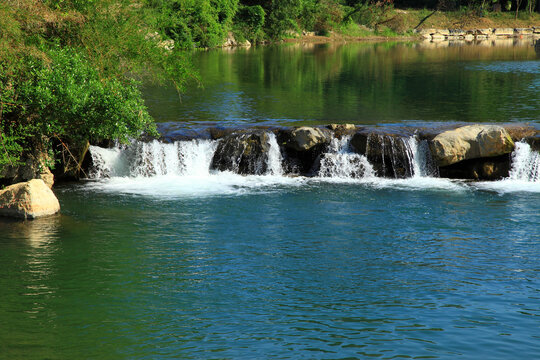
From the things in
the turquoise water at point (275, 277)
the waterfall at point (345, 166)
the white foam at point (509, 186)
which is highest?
the waterfall at point (345, 166)

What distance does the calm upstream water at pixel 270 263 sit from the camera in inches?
424

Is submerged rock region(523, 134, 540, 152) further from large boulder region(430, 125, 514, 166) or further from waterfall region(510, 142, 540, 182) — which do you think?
large boulder region(430, 125, 514, 166)

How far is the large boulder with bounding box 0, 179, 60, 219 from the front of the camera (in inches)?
707

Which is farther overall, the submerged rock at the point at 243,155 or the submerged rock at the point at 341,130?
the submerged rock at the point at 341,130

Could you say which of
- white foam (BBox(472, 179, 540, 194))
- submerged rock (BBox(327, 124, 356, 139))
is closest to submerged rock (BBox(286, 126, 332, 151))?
submerged rock (BBox(327, 124, 356, 139))

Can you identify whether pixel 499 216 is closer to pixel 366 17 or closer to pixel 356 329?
pixel 356 329

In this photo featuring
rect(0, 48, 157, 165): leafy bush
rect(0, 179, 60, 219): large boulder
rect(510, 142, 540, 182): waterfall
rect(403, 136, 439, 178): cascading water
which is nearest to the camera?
rect(0, 179, 60, 219): large boulder

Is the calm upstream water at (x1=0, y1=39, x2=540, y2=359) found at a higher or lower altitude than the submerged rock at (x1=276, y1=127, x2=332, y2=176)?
lower

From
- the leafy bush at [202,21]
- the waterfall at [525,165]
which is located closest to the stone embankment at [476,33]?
the leafy bush at [202,21]

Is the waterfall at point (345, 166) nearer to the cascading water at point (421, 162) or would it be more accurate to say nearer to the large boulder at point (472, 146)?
the cascading water at point (421, 162)

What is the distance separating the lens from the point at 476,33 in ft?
367

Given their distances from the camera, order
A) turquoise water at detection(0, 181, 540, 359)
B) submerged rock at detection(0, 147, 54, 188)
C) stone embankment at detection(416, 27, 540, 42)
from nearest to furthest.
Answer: turquoise water at detection(0, 181, 540, 359), submerged rock at detection(0, 147, 54, 188), stone embankment at detection(416, 27, 540, 42)

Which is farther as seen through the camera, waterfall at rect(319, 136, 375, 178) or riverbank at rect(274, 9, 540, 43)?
riverbank at rect(274, 9, 540, 43)

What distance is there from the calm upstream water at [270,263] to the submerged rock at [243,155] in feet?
1.49
